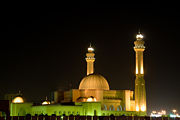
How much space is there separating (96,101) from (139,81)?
8869 mm

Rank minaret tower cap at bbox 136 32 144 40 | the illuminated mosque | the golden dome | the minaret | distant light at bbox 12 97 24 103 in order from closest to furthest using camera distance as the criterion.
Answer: the illuminated mosque < distant light at bbox 12 97 24 103 < the golden dome < minaret tower cap at bbox 136 32 144 40 < the minaret

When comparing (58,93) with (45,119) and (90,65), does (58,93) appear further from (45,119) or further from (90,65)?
(45,119)

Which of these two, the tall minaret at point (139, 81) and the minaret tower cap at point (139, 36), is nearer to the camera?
the tall minaret at point (139, 81)

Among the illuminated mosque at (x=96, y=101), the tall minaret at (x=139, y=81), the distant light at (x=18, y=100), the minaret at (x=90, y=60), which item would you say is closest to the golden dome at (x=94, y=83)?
the illuminated mosque at (x=96, y=101)

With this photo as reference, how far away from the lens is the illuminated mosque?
73.1m

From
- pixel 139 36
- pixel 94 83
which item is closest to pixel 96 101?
pixel 94 83

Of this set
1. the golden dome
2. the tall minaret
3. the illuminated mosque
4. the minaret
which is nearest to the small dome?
the illuminated mosque

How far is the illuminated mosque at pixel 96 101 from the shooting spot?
7312cm

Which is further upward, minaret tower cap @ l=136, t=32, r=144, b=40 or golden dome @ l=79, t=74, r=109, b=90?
minaret tower cap @ l=136, t=32, r=144, b=40

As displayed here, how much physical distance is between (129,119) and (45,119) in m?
11.3

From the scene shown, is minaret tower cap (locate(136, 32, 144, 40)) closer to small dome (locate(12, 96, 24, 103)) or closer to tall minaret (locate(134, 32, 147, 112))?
tall minaret (locate(134, 32, 147, 112))

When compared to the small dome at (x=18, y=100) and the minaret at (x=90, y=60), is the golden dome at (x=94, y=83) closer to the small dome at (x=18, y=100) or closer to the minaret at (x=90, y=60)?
the minaret at (x=90, y=60)

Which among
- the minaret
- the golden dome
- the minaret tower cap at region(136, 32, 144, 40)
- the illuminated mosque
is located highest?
the minaret tower cap at region(136, 32, 144, 40)

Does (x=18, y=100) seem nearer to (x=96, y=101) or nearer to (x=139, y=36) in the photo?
(x=96, y=101)
